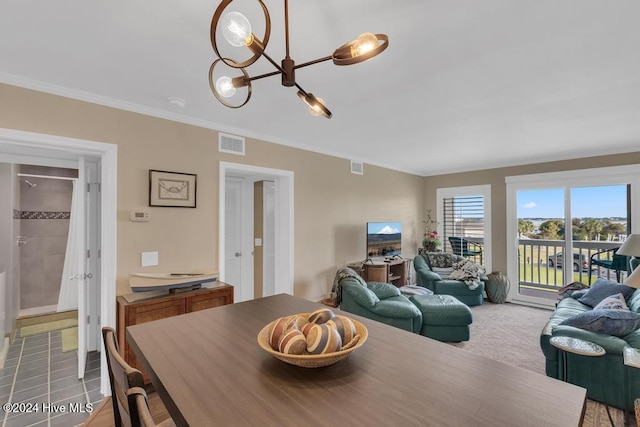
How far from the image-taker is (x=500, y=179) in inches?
213

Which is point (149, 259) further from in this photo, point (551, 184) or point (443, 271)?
point (551, 184)

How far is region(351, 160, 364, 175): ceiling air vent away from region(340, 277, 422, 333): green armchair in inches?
77.3

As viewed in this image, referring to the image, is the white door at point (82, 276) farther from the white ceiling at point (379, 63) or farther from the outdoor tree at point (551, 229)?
the outdoor tree at point (551, 229)

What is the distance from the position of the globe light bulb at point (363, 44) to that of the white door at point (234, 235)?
3.51 metres

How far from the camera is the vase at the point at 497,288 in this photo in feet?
16.4

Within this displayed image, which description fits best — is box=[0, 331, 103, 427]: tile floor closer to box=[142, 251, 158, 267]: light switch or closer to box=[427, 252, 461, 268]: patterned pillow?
box=[142, 251, 158, 267]: light switch

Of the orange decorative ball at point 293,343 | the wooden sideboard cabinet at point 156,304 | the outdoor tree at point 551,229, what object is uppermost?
the outdoor tree at point 551,229

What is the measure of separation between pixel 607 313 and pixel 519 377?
7.14 feet

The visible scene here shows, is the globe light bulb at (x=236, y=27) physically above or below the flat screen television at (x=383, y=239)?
above

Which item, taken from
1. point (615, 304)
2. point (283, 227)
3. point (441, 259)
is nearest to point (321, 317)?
point (283, 227)

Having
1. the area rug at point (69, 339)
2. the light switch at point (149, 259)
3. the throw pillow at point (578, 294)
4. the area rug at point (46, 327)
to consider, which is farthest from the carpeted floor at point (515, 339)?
the area rug at point (46, 327)

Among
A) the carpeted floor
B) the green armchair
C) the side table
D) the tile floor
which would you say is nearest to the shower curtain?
the tile floor

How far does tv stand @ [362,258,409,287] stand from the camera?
4520 mm

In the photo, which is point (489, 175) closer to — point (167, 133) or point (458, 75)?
point (458, 75)
